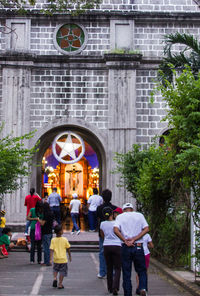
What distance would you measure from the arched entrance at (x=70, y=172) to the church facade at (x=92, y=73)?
0.16 m

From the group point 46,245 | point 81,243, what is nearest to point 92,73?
point 81,243

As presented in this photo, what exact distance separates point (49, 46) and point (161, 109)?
224 inches

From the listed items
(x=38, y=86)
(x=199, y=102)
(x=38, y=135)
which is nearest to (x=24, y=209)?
(x=38, y=135)

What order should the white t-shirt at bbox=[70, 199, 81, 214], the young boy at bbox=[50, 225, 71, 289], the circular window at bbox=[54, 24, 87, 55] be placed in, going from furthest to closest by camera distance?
1. the circular window at bbox=[54, 24, 87, 55]
2. the white t-shirt at bbox=[70, 199, 81, 214]
3. the young boy at bbox=[50, 225, 71, 289]

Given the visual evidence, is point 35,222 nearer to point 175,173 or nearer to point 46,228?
point 46,228

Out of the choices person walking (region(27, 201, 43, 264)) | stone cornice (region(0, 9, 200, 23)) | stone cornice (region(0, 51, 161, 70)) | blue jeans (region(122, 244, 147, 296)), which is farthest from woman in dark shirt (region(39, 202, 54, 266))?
stone cornice (region(0, 9, 200, 23))

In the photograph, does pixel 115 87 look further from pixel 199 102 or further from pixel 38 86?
pixel 199 102

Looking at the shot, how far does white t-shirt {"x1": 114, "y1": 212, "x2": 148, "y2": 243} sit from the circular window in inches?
558

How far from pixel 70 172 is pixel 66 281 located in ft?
76.2

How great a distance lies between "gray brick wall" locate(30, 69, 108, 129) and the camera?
20.8 metres

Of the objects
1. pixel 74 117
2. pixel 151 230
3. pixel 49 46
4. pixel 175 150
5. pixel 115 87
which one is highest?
pixel 49 46

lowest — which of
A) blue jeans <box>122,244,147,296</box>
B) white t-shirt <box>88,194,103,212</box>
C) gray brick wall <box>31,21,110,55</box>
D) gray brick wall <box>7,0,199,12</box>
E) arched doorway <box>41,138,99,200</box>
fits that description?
blue jeans <box>122,244,147,296</box>

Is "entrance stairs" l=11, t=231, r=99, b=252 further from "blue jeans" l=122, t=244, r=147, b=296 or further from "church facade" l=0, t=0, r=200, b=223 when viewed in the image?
"blue jeans" l=122, t=244, r=147, b=296

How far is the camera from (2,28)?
831 inches
